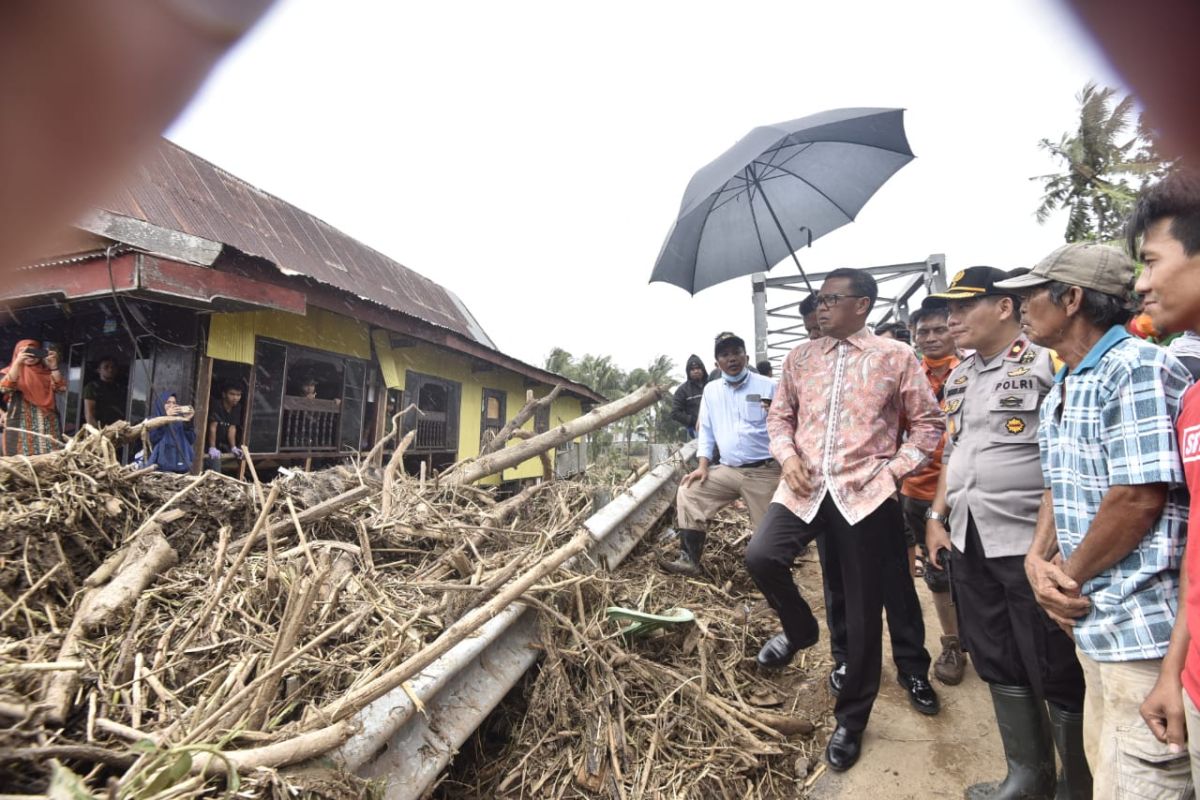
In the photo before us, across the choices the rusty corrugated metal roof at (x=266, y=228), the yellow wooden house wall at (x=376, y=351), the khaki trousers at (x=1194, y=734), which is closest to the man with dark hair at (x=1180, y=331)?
the khaki trousers at (x=1194, y=734)

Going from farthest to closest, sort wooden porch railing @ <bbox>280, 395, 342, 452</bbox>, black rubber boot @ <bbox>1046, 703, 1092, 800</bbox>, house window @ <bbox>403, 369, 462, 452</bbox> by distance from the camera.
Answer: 1. house window @ <bbox>403, 369, 462, 452</bbox>
2. wooden porch railing @ <bbox>280, 395, 342, 452</bbox>
3. black rubber boot @ <bbox>1046, 703, 1092, 800</bbox>

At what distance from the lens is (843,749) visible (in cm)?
233

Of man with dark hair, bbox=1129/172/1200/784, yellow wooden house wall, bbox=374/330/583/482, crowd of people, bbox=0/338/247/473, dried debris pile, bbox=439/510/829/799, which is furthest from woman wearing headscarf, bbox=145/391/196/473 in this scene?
man with dark hair, bbox=1129/172/1200/784

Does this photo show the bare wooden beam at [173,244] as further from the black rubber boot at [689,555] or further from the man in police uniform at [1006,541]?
the man in police uniform at [1006,541]

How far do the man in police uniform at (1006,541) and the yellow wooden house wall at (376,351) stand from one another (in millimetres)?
3422

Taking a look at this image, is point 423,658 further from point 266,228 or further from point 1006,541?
point 266,228

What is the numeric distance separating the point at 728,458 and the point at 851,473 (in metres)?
1.73

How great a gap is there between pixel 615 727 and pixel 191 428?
5750 millimetres

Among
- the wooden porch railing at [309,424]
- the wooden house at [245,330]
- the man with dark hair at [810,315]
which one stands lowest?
the wooden porch railing at [309,424]

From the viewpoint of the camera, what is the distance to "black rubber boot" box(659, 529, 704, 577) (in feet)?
12.6

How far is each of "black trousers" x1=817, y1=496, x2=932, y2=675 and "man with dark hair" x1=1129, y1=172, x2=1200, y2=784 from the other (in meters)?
1.37

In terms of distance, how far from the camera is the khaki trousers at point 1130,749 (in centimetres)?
145

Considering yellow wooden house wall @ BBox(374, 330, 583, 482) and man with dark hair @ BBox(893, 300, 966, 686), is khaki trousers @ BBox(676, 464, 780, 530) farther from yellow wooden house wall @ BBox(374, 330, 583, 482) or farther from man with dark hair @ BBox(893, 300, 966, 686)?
yellow wooden house wall @ BBox(374, 330, 583, 482)

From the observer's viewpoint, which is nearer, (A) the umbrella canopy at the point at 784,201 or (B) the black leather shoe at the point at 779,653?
(B) the black leather shoe at the point at 779,653
